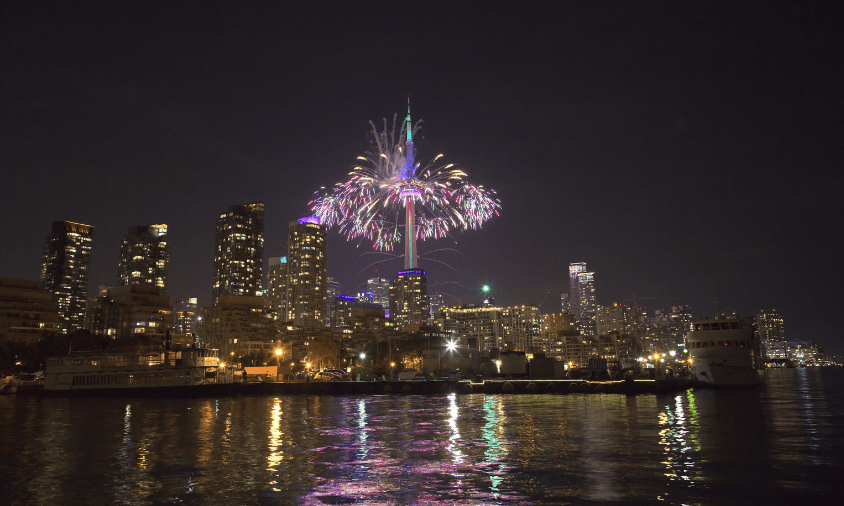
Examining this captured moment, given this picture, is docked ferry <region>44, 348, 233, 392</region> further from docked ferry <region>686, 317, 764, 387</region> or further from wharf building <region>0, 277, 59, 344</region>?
wharf building <region>0, 277, 59, 344</region>

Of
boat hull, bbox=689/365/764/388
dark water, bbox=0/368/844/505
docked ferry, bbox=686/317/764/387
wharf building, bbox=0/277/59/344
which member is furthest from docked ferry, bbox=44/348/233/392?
wharf building, bbox=0/277/59/344

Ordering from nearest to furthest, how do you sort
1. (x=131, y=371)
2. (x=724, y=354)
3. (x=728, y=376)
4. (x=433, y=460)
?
(x=433, y=460), (x=728, y=376), (x=724, y=354), (x=131, y=371)

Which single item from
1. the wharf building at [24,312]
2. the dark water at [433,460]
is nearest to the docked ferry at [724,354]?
the dark water at [433,460]

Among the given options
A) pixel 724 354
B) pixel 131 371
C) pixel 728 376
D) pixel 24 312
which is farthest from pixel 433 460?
pixel 24 312

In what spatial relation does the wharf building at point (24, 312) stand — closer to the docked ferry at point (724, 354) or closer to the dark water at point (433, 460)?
the dark water at point (433, 460)

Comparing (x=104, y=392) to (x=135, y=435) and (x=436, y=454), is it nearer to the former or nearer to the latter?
(x=135, y=435)

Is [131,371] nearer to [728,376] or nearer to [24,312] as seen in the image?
[728,376]

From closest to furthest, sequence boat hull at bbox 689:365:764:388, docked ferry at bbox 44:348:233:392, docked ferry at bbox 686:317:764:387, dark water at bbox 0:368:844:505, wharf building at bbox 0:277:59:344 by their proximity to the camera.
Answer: dark water at bbox 0:368:844:505 → boat hull at bbox 689:365:764:388 → docked ferry at bbox 686:317:764:387 → docked ferry at bbox 44:348:233:392 → wharf building at bbox 0:277:59:344
